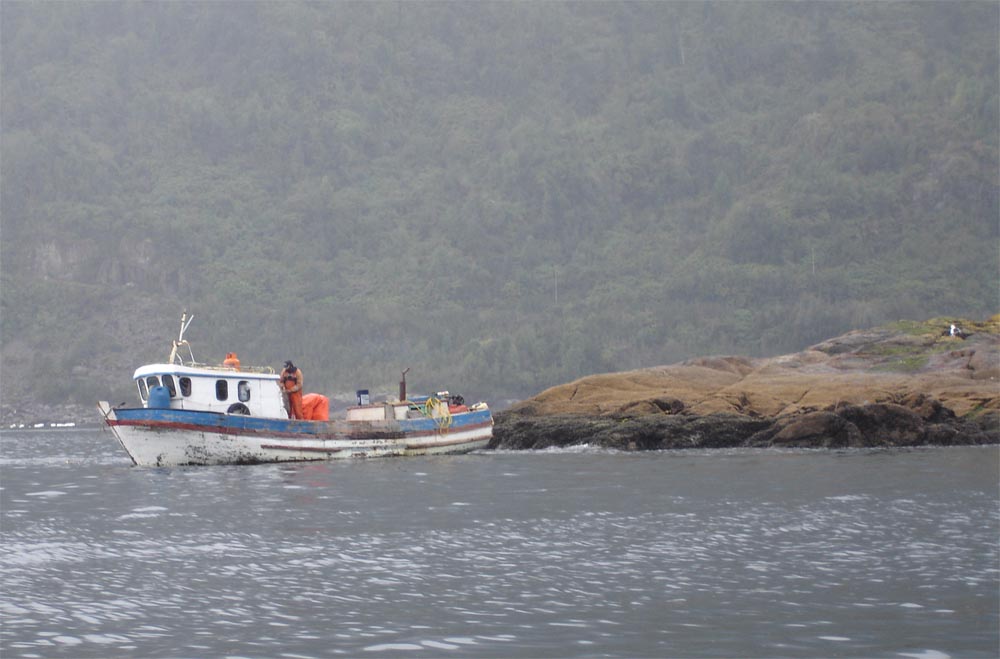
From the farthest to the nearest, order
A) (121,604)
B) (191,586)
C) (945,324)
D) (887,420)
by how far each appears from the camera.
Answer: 1. (945,324)
2. (887,420)
3. (191,586)
4. (121,604)

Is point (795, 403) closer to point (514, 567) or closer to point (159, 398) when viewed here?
point (159, 398)

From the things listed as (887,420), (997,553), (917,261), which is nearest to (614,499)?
(997,553)

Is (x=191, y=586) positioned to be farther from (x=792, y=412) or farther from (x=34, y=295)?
(x=34, y=295)

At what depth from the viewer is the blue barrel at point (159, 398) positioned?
41.6 metres

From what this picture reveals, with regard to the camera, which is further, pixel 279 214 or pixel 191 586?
pixel 279 214

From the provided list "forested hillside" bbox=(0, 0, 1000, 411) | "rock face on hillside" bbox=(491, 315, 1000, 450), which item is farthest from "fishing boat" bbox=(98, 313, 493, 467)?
"forested hillside" bbox=(0, 0, 1000, 411)

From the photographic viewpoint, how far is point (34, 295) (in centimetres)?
16738

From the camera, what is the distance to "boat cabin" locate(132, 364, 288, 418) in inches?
1672

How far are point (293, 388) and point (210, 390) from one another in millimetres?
2841

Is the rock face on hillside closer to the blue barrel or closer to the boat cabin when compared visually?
the boat cabin

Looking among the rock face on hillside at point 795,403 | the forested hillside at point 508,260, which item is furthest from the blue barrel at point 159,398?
the forested hillside at point 508,260

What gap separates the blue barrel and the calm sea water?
6.06m

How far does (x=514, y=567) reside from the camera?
20719 millimetres

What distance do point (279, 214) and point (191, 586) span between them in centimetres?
17639
